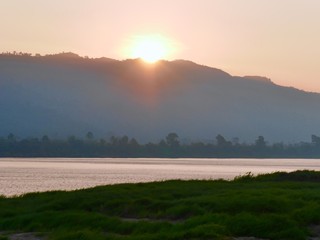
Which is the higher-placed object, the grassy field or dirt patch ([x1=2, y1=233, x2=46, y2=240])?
the grassy field

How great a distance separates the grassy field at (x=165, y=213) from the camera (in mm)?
26984

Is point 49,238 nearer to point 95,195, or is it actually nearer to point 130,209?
point 130,209

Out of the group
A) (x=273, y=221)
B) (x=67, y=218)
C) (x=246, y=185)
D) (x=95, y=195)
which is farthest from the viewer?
(x=246, y=185)

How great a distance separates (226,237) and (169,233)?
2148 millimetres

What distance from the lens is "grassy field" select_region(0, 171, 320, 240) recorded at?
26984 mm

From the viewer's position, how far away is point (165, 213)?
1226 inches

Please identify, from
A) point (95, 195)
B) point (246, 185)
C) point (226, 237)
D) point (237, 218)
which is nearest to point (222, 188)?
point (246, 185)

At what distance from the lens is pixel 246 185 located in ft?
135

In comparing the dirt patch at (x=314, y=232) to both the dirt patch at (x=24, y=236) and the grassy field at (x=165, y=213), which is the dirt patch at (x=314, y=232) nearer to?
the grassy field at (x=165, y=213)

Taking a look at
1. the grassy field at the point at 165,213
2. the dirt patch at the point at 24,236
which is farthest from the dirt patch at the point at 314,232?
the dirt patch at the point at 24,236

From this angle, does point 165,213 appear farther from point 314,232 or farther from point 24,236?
point 314,232

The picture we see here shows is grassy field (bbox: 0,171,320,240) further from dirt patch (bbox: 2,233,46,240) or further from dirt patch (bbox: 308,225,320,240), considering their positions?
dirt patch (bbox: 2,233,46,240)

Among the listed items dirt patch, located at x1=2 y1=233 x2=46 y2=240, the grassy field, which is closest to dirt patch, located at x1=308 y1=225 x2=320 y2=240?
the grassy field

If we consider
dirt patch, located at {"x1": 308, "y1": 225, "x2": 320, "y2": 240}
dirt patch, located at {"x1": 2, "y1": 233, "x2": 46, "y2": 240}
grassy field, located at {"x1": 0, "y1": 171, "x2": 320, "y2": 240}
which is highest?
grassy field, located at {"x1": 0, "y1": 171, "x2": 320, "y2": 240}
